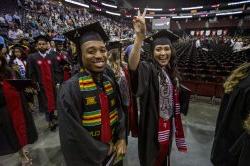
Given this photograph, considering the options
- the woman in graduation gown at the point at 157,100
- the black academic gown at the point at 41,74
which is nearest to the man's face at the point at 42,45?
the black academic gown at the point at 41,74

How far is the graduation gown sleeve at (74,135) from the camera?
1472mm

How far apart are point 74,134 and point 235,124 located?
1.28 m

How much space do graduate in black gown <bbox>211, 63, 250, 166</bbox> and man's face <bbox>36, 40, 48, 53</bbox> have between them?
3.33 m

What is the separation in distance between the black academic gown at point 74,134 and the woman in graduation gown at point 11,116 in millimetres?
1533

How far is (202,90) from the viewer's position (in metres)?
6.16

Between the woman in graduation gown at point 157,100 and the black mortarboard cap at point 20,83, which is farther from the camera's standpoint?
the black mortarboard cap at point 20,83

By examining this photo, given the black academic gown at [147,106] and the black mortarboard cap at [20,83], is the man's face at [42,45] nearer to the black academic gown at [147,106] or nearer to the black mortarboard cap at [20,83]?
the black mortarboard cap at [20,83]

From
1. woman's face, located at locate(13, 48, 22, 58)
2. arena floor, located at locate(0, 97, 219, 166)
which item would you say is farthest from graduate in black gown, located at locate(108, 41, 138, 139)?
woman's face, located at locate(13, 48, 22, 58)

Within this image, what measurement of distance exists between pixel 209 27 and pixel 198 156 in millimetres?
49184

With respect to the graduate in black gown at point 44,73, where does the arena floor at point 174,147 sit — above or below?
below

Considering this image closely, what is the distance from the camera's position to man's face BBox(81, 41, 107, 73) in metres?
1.58

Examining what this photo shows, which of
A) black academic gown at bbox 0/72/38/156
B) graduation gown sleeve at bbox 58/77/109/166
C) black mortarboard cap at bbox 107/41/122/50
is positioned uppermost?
black mortarboard cap at bbox 107/41/122/50

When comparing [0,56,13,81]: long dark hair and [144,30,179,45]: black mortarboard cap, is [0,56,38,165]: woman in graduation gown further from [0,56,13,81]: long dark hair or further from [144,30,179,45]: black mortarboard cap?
[144,30,179,45]: black mortarboard cap

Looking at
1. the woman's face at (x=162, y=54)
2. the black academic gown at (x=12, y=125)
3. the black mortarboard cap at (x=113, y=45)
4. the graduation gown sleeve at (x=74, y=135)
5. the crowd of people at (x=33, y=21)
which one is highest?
the crowd of people at (x=33, y=21)
